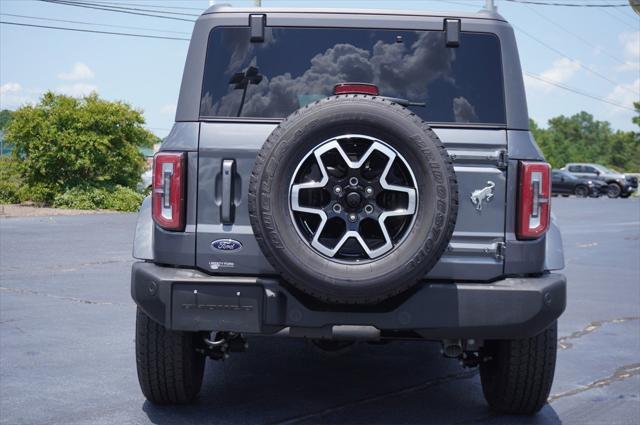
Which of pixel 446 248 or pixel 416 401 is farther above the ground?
pixel 446 248

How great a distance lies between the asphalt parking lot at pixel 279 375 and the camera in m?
4.64

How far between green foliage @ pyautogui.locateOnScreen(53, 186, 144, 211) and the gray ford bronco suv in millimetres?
17478

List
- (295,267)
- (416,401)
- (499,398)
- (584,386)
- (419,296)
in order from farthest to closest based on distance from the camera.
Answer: (584,386) < (416,401) < (499,398) < (419,296) < (295,267)

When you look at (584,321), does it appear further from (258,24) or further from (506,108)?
(258,24)

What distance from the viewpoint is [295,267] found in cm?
367

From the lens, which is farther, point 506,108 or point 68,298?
point 68,298

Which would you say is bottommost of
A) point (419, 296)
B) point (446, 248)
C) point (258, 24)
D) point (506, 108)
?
point (419, 296)

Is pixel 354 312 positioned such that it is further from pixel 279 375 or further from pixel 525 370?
pixel 279 375

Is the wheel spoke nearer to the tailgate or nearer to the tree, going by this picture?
the tailgate

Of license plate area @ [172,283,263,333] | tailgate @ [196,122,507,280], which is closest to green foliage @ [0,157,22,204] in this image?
tailgate @ [196,122,507,280]

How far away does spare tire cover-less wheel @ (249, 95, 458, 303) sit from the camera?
3.67 m

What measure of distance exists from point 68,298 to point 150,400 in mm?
4119

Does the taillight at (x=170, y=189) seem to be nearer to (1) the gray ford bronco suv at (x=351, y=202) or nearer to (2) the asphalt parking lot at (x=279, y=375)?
(1) the gray ford bronco suv at (x=351, y=202)

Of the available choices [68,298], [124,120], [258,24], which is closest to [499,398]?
[258,24]
